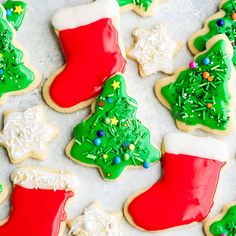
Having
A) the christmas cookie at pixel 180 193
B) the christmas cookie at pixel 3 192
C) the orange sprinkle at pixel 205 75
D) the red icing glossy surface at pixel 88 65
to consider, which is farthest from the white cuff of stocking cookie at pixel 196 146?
the christmas cookie at pixel 3 192

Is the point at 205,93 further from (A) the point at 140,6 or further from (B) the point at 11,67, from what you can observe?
(B) the point at 11,67

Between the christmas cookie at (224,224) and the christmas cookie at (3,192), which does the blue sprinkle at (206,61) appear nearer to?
the christmas cookie at (224,224)

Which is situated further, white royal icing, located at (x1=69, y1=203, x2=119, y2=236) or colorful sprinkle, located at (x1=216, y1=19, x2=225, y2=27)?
colorful sprinkle, located at (x1=216, y1=19, x2=225, y2=27)

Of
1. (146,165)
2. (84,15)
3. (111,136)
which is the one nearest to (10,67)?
(84,15)

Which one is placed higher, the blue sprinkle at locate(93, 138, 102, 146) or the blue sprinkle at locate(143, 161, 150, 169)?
the blue sprinkle at locate(93, 138, 102, 146)

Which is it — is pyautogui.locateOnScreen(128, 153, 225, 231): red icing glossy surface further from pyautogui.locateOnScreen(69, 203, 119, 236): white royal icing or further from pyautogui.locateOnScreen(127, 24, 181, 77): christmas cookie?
pyautogui.locateOnScreen(127, 24, 181, 77): christmas cookie

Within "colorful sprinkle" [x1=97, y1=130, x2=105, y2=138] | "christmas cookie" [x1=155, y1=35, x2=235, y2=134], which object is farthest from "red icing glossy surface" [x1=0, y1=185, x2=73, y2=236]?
"christmas cookie" [x1=155, y1=35, x2=235, y2=134]

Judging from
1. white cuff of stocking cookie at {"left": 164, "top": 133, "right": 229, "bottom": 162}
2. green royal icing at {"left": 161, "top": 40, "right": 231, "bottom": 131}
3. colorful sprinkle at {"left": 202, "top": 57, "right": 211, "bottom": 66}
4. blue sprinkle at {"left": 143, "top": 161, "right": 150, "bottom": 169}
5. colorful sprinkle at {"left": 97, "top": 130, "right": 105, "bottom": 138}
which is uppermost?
colorful sprinkle at {"left": 202, "top": 57, "right": 211, "bottom": 66}
